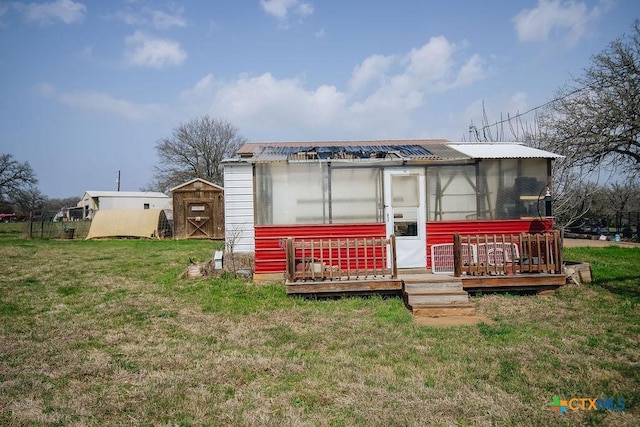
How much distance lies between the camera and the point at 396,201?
341 inches

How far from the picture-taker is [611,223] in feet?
77.9

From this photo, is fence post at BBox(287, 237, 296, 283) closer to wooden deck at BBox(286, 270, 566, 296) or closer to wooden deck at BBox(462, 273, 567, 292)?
wooden deck at BBox(286, 270, 566, 296)

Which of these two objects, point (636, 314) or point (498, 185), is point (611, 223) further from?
point (636, 314)

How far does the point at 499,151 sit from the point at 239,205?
7503 millimetres

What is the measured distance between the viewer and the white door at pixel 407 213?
859cm

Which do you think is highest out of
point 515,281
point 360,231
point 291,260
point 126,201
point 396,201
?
point 126,201

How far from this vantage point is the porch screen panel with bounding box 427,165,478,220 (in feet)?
28.3

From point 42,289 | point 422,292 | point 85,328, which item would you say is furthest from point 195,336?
point 42,289

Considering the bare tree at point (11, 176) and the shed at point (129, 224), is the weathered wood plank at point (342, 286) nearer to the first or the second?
the shed at point (129, 224)

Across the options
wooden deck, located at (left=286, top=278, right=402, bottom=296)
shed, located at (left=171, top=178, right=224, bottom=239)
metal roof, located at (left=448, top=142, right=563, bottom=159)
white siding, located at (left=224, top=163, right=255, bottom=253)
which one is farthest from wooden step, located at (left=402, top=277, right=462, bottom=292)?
shed, located at (left=171, top=178, right=224, bottom=239)

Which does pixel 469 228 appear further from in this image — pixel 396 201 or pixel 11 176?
pixel 11 176

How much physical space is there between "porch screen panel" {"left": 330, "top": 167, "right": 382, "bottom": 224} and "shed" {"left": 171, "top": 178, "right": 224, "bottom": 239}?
45.2 feet

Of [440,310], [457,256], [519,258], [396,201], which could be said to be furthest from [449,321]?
[396,201]

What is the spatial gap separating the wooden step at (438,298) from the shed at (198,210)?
53.7 ft
